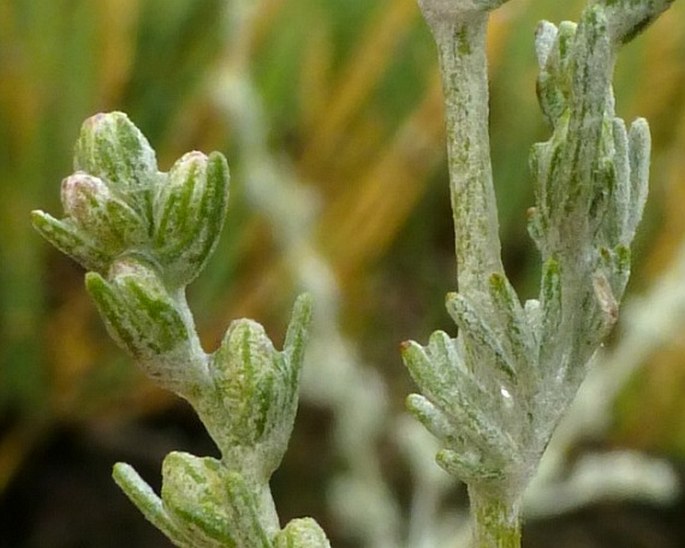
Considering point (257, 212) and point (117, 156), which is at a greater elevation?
point (257, 212)

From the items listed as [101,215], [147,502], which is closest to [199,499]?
[147,502]

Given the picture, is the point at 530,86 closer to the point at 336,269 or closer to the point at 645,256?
the point at 645,256

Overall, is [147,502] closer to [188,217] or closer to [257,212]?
[188,217]

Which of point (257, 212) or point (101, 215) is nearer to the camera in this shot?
point (101, 215)

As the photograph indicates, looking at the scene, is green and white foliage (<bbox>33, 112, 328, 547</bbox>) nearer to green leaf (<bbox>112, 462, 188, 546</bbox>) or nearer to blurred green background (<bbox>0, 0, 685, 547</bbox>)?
green leaf (<bbox>112, 462, 188, 546</bbox>)

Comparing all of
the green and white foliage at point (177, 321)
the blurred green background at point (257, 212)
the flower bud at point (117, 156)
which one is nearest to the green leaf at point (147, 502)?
the green and white foliage at point (177, 321)

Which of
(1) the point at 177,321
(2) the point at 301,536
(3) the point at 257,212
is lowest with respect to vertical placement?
(2) the point at 301,536
